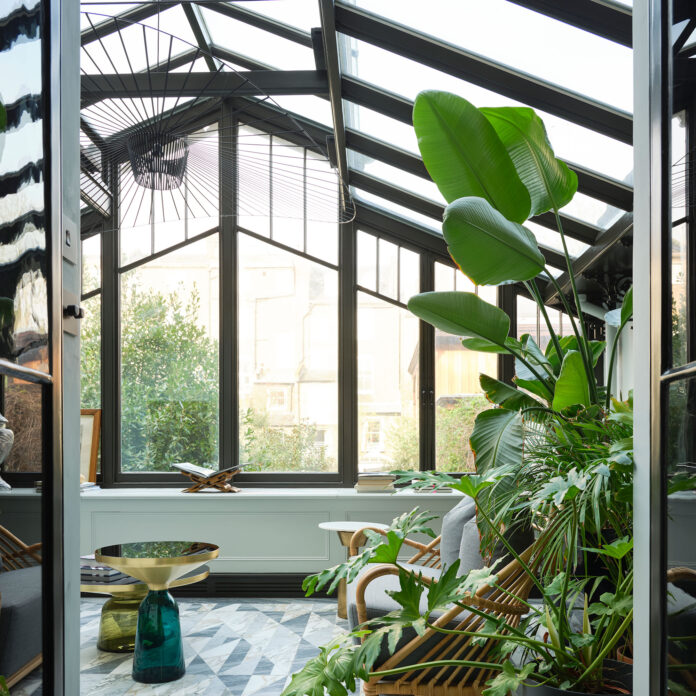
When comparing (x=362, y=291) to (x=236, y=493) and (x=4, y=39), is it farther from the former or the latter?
(x=4, y=39)

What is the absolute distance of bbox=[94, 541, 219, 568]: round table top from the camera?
362cm

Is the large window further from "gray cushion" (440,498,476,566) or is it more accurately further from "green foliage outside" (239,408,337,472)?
"gray cushion" (440,498,476,566)

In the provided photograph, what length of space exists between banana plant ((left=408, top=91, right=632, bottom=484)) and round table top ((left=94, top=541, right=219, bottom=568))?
1896 mm

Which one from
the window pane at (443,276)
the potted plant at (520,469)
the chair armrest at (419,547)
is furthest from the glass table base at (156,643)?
the window pane at (443,276)

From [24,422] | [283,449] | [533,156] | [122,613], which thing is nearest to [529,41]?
[533,156]

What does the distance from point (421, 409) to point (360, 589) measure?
2949mm

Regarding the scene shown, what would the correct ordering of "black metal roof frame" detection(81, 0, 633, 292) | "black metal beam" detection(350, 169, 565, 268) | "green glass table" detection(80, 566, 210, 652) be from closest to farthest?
"black metal roof frame" detection(81, 0, 633, 292), "green glass table" detection(80, 566, 210, 652), "black metal beam" detection(350, 169, 565, 268)

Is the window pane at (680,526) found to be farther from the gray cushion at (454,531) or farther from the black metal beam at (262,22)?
the black metal beam at (262,22)

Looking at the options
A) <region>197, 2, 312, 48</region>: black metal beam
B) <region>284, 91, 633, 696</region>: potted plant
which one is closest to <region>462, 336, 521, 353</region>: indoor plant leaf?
<region>284, 91, 633, 696</region>: potted plant

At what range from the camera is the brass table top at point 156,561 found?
361 cm

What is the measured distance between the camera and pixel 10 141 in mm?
911

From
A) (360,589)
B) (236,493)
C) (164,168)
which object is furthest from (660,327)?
(236,493)

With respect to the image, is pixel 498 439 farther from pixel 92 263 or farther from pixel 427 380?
pixel 92 263

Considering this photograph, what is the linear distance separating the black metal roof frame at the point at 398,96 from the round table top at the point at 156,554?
197 centimetres
